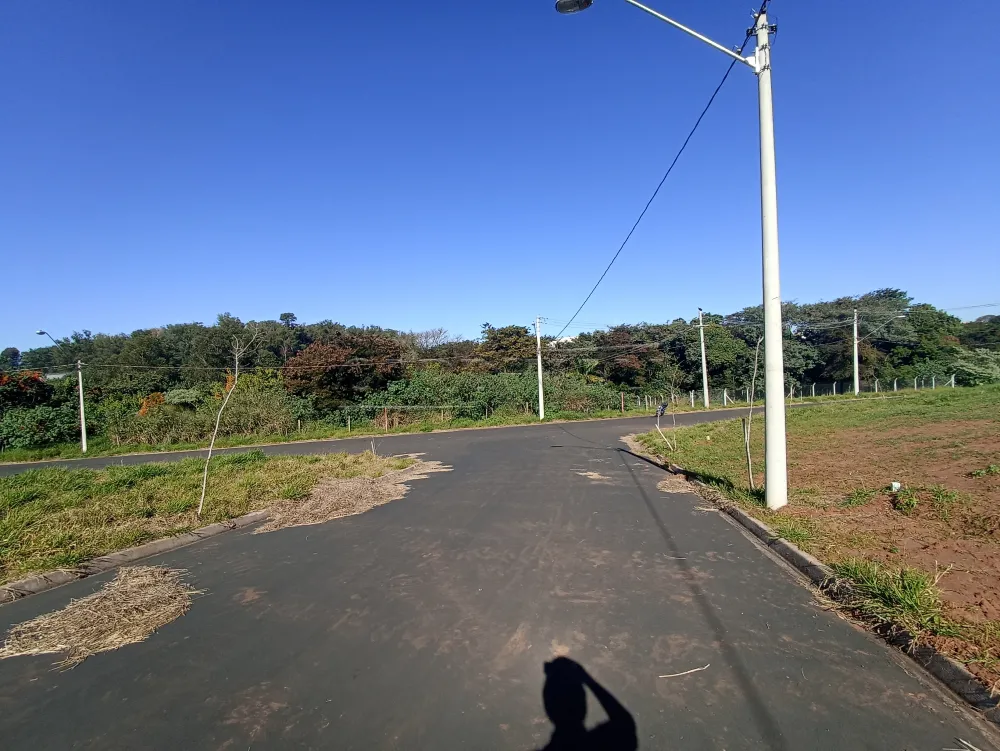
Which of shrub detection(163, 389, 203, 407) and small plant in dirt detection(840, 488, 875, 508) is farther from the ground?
shrub detection(163, 389, 203, 407)

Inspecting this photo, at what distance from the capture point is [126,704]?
3.33 meters

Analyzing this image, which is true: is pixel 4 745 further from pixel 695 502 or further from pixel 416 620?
pixel 695 502

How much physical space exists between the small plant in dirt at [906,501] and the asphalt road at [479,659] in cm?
196

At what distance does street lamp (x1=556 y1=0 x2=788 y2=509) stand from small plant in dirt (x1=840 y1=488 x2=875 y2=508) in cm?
77

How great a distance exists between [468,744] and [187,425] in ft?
107

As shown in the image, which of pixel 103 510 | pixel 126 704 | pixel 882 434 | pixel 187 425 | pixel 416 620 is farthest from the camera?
pixel 187 425

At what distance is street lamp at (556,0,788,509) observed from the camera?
23.9 ft

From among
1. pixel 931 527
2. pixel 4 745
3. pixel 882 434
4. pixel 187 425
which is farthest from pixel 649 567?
pixel 187 425

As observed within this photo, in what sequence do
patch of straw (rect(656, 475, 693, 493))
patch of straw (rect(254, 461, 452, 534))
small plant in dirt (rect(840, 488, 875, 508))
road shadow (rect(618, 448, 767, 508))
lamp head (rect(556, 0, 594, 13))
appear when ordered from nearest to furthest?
small plant in dirt (rect(840, 488, 875, 508))
lamp head (rect(556, 0, 594, 13))
road shadow (rect(618, 448, 767, 508))
patch of straw (rect(254, 461, 452, 534))
patch of straw (rect(656, 475, 693, 493))

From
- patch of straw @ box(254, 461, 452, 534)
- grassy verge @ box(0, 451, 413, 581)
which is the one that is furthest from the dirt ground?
grassy verge @ box(0, 451, 413, 581)

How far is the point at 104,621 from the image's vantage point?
462 cm

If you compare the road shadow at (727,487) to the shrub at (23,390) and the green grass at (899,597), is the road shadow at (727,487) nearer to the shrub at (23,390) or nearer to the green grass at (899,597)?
the green grass at (899,597)

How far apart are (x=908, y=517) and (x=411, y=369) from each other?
119 feet

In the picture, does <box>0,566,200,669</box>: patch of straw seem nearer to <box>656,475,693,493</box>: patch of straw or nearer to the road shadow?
the road shadow
